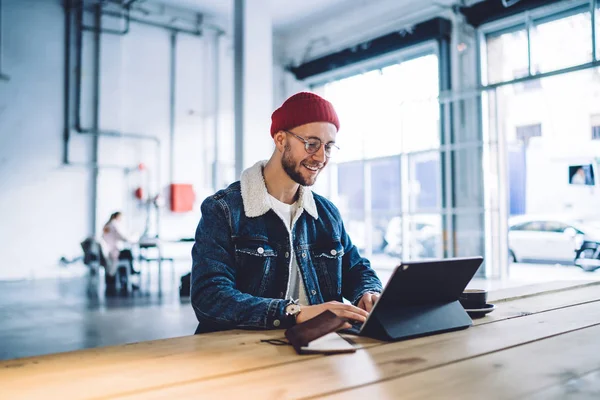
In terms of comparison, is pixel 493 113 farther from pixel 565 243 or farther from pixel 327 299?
pixel 327 299

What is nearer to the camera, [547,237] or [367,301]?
[367,301]

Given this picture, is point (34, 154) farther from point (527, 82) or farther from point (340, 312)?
point (340, 312)

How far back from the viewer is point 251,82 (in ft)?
19.5

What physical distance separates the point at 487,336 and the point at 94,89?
Answer: 886cm

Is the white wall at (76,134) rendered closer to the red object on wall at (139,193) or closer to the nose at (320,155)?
the red object on wall at (139,193)

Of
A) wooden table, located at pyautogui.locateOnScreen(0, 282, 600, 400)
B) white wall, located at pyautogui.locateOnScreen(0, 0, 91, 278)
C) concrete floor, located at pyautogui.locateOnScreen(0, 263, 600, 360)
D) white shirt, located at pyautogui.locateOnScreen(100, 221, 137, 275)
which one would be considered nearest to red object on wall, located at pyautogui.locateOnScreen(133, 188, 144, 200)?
white wall, located at pyautogui.locateOnScreen(0, 0, 91, 278)

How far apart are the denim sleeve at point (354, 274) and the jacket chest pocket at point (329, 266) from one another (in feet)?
0.18

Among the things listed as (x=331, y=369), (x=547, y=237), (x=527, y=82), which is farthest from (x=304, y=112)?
(x=547, y=237)

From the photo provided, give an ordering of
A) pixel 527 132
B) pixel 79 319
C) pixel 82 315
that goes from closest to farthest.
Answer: pixel 79 319 < pixel 82 315 < pixel 527 132

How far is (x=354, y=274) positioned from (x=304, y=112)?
548 millimetres

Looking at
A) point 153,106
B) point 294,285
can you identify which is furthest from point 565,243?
point 294,285

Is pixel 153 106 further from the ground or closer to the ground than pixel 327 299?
further from the ground

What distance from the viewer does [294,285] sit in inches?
66.1

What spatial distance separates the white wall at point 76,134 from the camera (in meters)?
8.27
